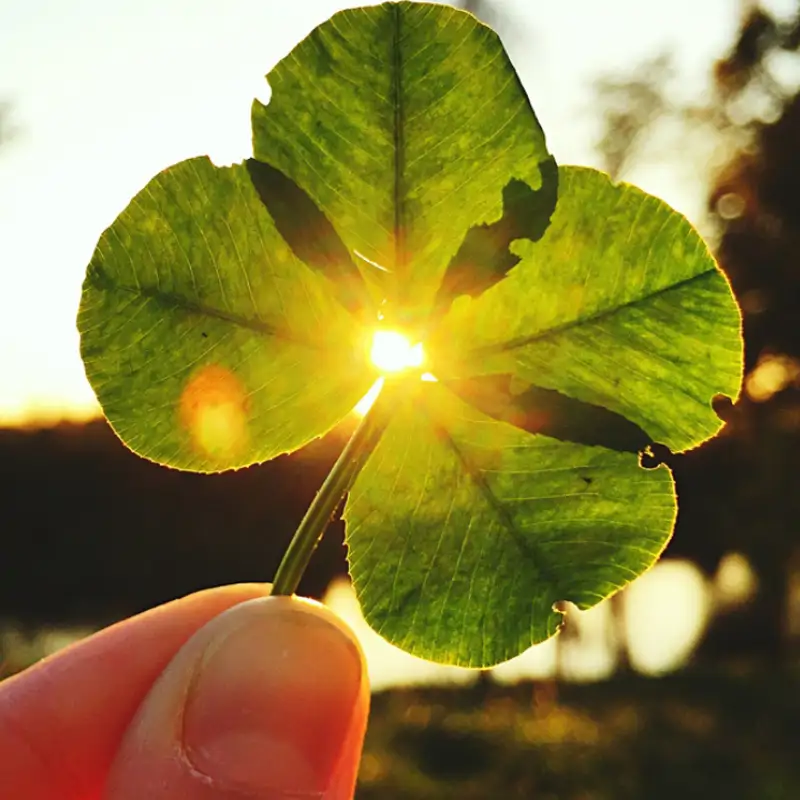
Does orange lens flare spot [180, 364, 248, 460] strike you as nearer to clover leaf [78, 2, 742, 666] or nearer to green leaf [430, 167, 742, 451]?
clover leaf [78, 2, 742, 666]

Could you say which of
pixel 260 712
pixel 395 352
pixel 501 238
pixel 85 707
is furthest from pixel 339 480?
pixel 85 707

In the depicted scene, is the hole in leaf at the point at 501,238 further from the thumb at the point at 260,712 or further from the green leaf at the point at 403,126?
the thumb at the point at 260,712

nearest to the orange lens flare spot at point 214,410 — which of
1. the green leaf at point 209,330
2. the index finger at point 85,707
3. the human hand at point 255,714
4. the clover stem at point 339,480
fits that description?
the green leaf at point 209,330

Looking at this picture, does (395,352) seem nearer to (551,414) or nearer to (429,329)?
(429,329)

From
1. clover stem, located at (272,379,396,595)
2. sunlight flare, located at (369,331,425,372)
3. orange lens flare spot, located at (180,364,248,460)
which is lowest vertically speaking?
clover stem, located at (272,379,396,595)

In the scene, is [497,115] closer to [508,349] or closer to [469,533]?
[508,349]

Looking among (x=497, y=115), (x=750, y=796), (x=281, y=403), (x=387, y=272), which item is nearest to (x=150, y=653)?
(x=281, y=403)

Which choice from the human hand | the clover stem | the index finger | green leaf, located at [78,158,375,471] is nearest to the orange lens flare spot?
green leaf, located at [78,158,375,471]
